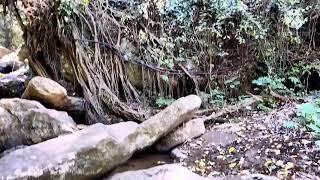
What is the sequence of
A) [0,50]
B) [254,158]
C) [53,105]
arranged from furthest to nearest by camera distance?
[0,50] < [53,105] < [254,158]

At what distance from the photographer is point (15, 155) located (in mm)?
3422

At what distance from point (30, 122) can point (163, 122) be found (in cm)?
153

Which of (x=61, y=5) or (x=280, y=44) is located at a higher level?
(x=61, y=5)

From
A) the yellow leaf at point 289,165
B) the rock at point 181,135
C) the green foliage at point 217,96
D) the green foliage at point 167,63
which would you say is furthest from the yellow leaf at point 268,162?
the green foliage at point 167,63

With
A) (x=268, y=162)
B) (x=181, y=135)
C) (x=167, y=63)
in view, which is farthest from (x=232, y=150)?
(x=167, y=63)

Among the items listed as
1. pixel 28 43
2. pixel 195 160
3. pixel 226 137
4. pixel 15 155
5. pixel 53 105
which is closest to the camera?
pixel 15 155

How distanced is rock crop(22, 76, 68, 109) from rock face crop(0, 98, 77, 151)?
0.41m

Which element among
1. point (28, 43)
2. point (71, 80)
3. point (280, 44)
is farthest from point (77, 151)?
point (280, 44)

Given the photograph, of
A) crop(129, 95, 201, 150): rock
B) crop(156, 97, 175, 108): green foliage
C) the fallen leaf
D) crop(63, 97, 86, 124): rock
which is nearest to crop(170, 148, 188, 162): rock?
crop(129, 95, 201, 150): rock

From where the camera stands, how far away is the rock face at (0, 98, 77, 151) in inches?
170

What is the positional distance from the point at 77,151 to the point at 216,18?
327 centimetres

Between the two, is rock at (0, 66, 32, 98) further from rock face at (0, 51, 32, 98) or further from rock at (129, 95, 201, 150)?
rock at (129, 95, 201, 150)

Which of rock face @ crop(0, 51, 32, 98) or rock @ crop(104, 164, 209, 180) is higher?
rock face @ crop(0, 51, 32, 98)

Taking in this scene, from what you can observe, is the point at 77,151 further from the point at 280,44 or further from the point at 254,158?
the point at 280,44
